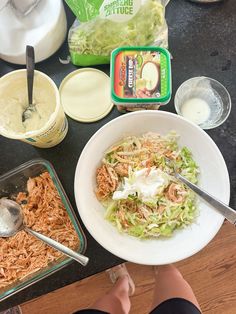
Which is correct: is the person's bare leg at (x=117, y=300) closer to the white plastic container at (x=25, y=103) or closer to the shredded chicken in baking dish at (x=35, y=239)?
the shredded chicken in baking dish at (x=35, y=239)

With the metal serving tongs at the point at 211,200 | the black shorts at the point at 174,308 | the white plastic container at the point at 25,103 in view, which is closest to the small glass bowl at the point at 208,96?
the metal serving tongs at the point at 211,200

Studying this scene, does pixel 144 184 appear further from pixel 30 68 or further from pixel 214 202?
pixel 30 68

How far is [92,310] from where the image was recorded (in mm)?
1046

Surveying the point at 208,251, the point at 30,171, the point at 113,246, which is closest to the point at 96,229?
the point at 113,246

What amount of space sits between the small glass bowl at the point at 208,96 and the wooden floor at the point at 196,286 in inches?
25.1

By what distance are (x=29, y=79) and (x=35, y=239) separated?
35 centimetres

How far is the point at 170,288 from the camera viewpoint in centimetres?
110

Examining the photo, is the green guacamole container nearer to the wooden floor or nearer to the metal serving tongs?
the metal serving tongs

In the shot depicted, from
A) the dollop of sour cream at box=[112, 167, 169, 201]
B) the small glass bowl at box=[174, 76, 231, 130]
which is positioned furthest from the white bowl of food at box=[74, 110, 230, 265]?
the small glass bowl at box=[174, 76, 231, 130]

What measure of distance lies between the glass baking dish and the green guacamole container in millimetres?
220

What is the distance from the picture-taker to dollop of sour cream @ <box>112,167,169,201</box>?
2.41 feet

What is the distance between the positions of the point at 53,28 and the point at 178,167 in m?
0.42

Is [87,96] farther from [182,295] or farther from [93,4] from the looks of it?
[182,295]

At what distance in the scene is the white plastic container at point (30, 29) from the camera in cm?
80
